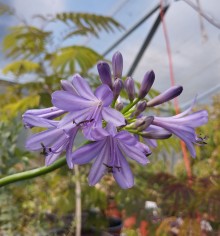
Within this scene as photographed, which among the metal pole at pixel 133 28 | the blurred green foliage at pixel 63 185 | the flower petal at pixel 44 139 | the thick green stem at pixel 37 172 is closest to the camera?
the thick green stem at pixel 37 172

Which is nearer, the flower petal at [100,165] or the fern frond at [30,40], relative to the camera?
the flower petal at [100,165]

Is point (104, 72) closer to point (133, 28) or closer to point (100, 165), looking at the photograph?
point (100, 165)

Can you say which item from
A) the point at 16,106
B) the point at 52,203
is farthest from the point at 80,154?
the point at 52,203

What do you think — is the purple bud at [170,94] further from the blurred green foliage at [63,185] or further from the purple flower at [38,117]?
the blurred green foliage at [63,185]

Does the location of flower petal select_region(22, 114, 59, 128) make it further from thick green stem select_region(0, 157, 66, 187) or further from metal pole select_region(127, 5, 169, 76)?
metal pole select_region(127, 5, 169, 76)

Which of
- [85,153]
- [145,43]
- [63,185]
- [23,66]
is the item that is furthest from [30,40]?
[145,43]

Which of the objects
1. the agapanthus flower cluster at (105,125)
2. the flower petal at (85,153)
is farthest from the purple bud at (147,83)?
the flower petal at (85,153)
